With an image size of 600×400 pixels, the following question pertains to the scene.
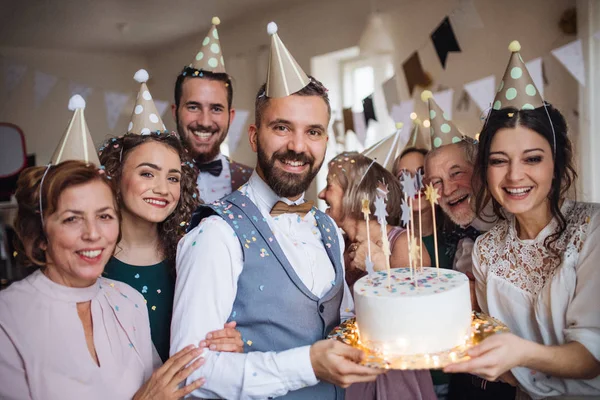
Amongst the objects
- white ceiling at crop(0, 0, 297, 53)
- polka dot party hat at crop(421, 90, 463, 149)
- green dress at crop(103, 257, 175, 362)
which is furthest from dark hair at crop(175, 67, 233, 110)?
white ceiling at crop(0, 0, 297, 53)

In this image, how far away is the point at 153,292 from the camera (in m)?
1.99

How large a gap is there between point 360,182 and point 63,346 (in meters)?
1.42

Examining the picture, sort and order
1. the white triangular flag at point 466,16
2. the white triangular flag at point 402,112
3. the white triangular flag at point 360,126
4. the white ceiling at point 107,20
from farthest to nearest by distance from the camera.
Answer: the white ceiling at point 107,20
the white triangular flag at point 360,126
the white triangular flag at point 402,112
the white triangular flag at point 466,16

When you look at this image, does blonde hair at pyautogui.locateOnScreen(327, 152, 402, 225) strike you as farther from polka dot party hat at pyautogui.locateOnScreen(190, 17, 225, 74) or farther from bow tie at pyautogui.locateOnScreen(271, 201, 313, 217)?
polka dot party hat at pyautogui.locateOnScreen(190, 17, 225, 74)

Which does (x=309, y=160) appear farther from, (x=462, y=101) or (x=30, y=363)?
(x=462, y=101)

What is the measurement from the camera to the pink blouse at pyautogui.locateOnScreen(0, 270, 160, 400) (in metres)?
1.44

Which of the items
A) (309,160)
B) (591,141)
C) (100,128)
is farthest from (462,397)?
(100,128)

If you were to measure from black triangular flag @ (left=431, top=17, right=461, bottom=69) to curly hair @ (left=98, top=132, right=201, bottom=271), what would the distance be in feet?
7.20

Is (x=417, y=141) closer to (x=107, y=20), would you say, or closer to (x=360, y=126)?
(x=360, y=126)

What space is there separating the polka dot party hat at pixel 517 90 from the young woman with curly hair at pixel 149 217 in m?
1.21

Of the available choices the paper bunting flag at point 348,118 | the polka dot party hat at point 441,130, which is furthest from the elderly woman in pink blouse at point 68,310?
the paper bunting flag at point 348,118

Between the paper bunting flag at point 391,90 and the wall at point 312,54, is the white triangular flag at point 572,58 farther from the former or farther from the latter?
the paper bunting flag at point 391,90

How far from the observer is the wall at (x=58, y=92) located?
6.95m

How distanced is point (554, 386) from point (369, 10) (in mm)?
4064
